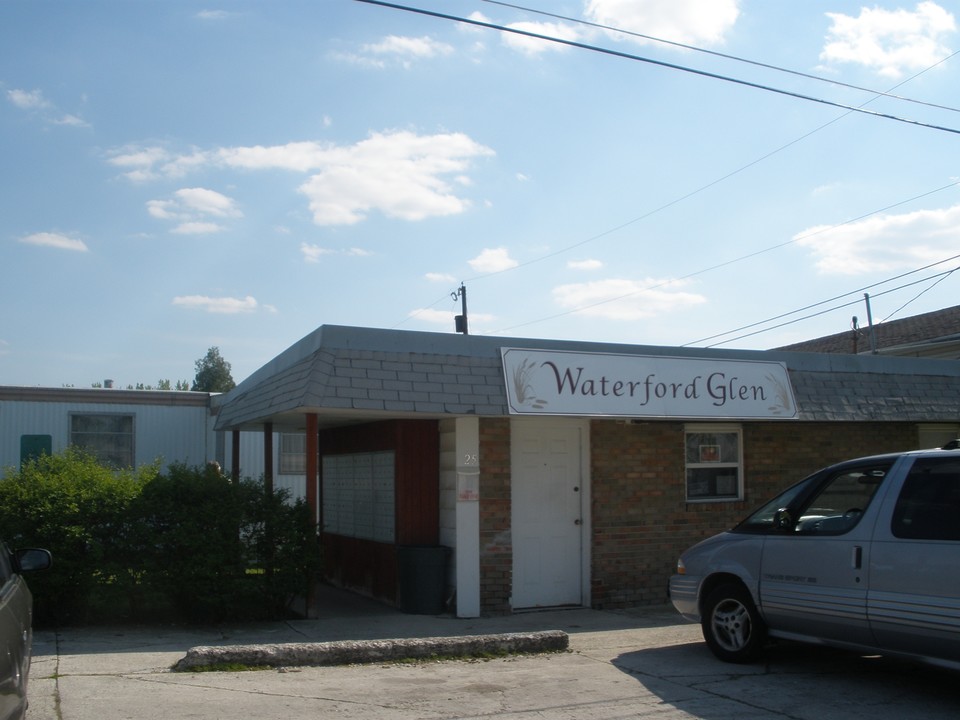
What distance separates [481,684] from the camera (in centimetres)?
797

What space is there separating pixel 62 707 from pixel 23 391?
561 inches

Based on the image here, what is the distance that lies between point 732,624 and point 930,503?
2.29 m

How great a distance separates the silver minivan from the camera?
6922mm

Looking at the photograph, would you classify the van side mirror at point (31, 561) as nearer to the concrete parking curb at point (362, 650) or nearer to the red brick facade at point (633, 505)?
the concrete parking curb at point (362, 650)

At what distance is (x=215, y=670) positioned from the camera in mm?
8203

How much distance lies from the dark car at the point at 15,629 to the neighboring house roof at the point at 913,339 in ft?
73.8

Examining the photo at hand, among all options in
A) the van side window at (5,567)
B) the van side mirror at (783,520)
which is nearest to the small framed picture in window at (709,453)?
the van side mirror at (783,520)

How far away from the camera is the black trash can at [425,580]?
11.7m

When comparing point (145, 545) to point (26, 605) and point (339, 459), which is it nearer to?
point (26, 605)

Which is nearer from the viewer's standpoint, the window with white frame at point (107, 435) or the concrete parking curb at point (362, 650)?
the concrete parking curb at point (362, 650)

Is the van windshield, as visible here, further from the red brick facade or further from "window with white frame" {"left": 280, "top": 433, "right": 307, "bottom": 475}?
"window with white frame" {"left": 280, "top": 433, "right": 307, "bottom": 475}

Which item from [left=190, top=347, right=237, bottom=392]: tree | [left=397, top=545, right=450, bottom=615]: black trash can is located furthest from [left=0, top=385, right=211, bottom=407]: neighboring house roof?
[left=190, top=347, right=237, bottom=392]: tree

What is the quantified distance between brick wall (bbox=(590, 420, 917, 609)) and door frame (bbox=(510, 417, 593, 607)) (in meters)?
0.07

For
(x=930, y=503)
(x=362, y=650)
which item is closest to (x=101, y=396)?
(x=362, y=650)
